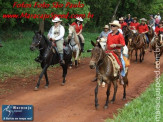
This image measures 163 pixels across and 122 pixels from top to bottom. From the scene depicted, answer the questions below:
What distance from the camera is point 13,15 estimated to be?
1930 centimetres

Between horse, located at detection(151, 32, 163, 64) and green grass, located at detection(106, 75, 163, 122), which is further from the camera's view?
horse, located at detection(151, 32, 163, 64)

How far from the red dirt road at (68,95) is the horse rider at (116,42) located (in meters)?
1.55

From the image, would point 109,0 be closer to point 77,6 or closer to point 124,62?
point 77,6

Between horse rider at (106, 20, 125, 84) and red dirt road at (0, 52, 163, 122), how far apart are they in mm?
1552

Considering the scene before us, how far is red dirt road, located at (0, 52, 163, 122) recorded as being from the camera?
305 inches

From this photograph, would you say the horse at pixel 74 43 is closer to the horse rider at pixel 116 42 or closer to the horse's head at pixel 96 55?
the horse rider at pixel 116 42

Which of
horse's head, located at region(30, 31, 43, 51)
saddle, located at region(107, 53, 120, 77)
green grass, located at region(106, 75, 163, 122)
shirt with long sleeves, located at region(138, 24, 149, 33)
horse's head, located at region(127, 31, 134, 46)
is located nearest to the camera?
green grass, located at region(106, 75, 163, 122)

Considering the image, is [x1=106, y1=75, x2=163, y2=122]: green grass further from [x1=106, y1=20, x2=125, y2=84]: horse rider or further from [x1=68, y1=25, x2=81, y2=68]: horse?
[x1=68, y1=25, x2=81, y2=68]: horse

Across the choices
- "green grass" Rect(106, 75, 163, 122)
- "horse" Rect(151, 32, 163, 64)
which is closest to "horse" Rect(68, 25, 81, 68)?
"horse" Rect(151, 32, 163, 64)

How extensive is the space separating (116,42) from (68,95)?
2.88 metres

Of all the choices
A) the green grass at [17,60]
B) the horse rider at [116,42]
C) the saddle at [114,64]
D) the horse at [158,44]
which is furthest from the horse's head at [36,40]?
the horse at [158,44]

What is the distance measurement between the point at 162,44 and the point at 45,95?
884 cm

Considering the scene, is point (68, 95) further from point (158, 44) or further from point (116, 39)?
point (158, 44)

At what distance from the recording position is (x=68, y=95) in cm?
972
